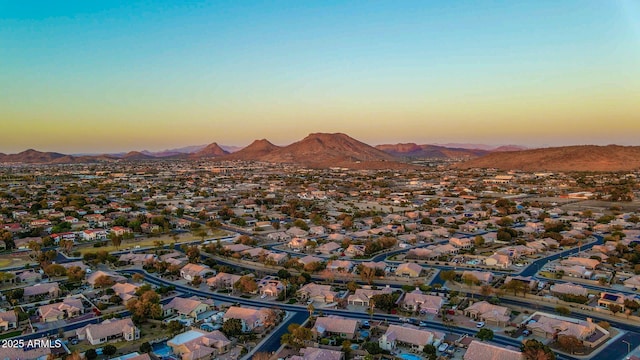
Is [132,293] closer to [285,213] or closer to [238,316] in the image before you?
[238,316]

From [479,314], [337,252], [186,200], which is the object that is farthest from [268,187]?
[479,314]

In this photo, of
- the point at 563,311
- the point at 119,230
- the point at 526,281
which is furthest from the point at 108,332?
the point at 119,230

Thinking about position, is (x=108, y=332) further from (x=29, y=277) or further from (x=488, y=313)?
(x=488, y=313)

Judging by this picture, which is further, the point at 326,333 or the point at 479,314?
the point at 479,314

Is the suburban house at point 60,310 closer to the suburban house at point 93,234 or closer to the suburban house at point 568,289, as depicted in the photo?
the suburban house at point 93,234

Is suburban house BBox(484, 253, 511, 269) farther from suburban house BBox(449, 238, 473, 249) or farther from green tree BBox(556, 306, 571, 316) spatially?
green tree BBox(556, 306, 571, 316)

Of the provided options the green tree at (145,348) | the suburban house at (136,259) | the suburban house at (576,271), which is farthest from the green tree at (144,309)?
the suburban house at (576,271)
